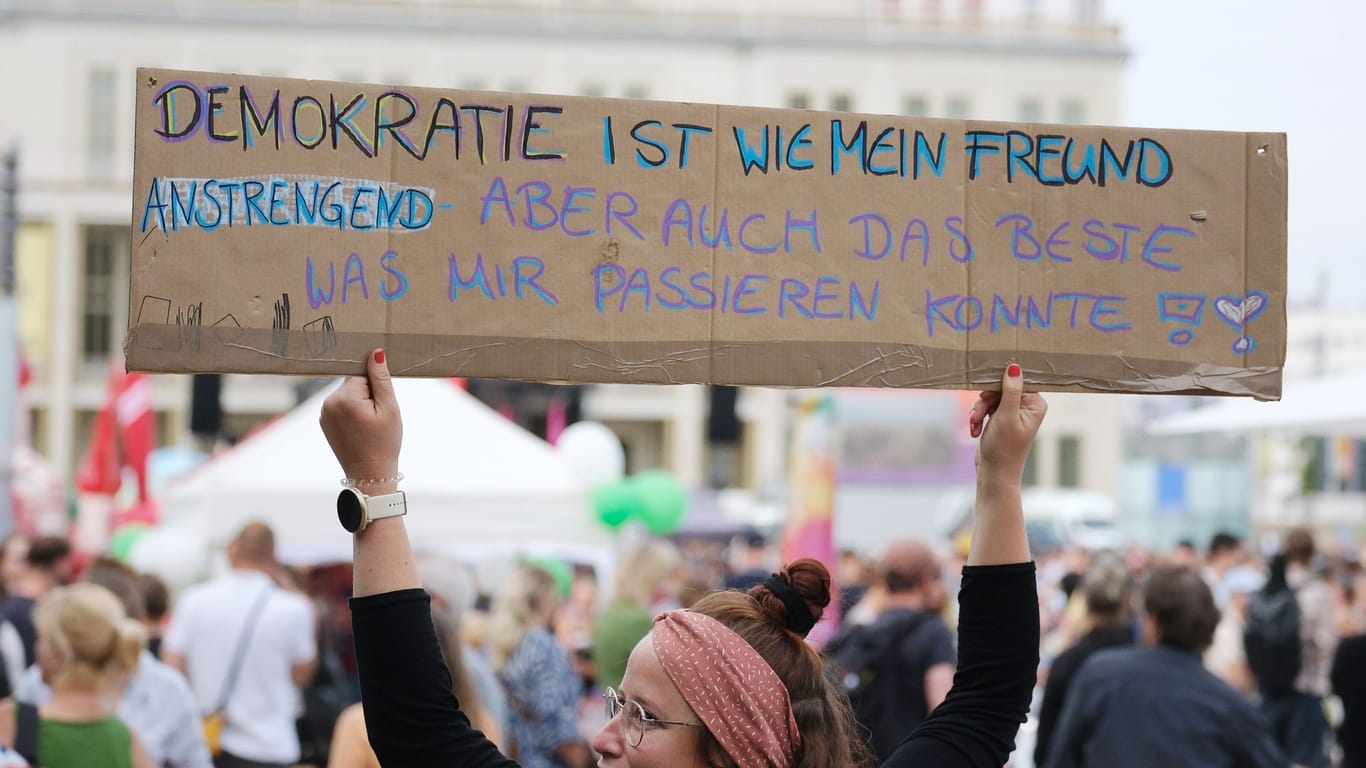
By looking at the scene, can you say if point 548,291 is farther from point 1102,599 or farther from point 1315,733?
point 1315,733

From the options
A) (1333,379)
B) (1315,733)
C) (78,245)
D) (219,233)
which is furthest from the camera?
(78,245)

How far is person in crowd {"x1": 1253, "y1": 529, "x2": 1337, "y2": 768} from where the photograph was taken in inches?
297

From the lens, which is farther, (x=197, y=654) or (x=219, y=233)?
(x=197, y=654)

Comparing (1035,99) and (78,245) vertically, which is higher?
(1035,99)

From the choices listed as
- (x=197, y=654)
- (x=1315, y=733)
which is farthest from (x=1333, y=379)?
(x=197, y=654)

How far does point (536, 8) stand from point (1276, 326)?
4948 cm

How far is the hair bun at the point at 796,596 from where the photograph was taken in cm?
205

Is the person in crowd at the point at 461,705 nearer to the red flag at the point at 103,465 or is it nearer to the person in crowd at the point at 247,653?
the person in crowd at the point at 247,653

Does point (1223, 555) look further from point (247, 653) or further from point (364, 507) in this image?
point (364, 507)

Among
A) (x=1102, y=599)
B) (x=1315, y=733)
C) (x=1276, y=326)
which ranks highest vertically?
(x=1276, y=326)

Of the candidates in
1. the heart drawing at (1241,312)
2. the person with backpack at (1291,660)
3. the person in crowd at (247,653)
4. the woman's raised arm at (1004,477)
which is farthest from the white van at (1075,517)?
the woman's raised arm at (1004,477)

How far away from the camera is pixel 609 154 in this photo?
2.12 metres

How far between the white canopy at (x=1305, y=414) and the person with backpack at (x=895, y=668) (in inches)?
128

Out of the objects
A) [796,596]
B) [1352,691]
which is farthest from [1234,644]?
[796,596]
